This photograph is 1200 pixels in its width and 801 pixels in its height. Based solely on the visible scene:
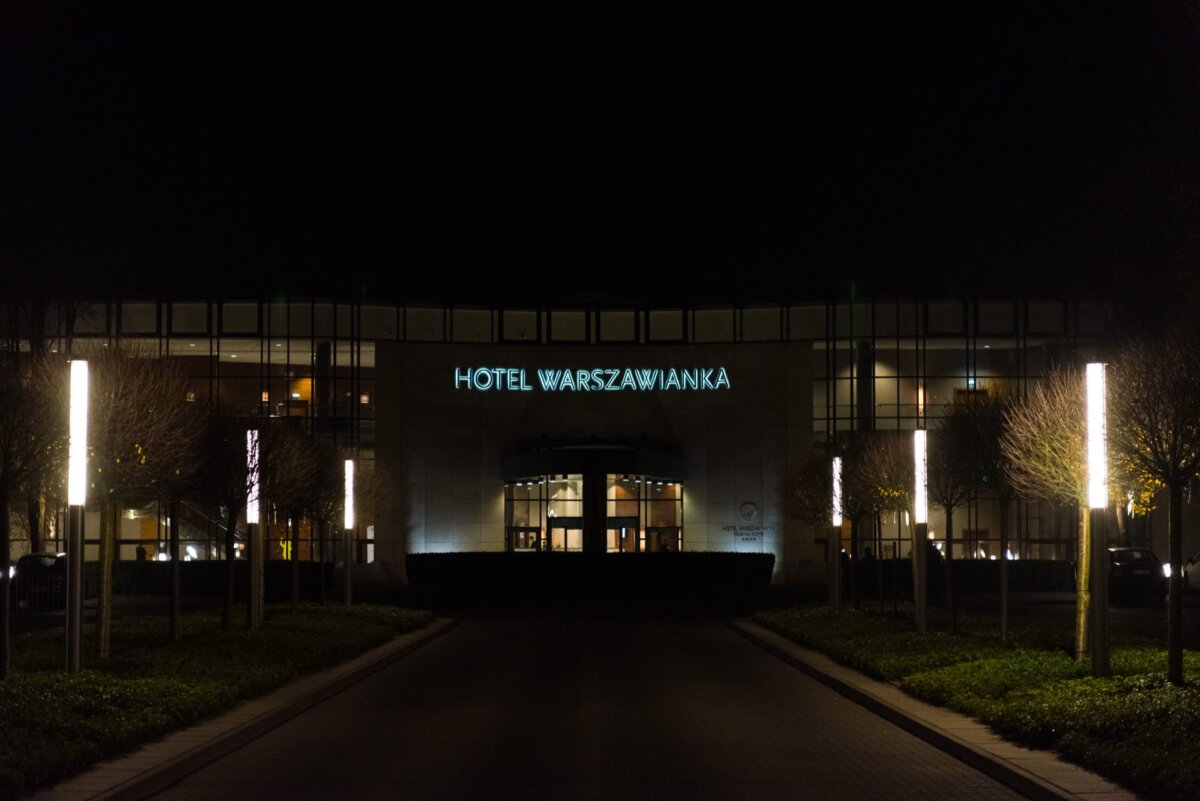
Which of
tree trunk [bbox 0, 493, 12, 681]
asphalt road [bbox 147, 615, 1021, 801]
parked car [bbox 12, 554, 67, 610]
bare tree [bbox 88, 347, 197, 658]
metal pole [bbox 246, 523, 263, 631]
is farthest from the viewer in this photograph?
parked car [bbox 12, 554, 67, 610]

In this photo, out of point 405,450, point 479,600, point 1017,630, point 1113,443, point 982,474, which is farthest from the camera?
point 405,450

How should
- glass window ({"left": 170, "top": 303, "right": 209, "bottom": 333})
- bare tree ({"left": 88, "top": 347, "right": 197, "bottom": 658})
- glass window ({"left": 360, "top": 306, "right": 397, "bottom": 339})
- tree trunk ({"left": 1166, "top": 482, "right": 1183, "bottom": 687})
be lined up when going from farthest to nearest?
glass window ({"left": 360, "top": 306, "right": 397, "bottom": 339})
glass window ({"left": 170, "top": 303, "right": 209, "bottom": 333})
bare tree ({"left": 88, "top": 347, "right": 197, "bottom": 658})
tree trunk ({"left": 1166, "top": 482, "right": 1183, "bottom": 687})

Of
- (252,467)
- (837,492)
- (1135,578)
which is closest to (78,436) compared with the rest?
(252,467)

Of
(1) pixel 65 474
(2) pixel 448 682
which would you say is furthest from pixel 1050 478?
(1) pixel 65 474

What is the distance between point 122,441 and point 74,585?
4114 millimetres

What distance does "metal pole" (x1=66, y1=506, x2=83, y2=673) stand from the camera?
18.5 m

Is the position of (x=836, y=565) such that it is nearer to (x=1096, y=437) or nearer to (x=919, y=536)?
(x=919, y=536)

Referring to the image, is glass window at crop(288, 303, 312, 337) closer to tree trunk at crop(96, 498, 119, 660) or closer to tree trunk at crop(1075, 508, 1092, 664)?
tree trunk at crop(96, 498, 119, 660)

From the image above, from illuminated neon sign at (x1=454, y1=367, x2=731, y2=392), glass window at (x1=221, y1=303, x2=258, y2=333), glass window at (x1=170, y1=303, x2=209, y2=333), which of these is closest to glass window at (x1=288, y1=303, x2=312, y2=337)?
glass window at (x1=221, y1=303, x2=258, y2=333)

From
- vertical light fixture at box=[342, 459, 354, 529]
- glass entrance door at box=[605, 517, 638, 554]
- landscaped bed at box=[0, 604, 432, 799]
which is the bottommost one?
landscaped bed at box=[0, 604, 432, 799]

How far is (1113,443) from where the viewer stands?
61.3 ft

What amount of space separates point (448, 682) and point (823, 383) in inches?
1828

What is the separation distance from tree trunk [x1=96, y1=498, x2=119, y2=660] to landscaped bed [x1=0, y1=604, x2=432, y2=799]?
32 cm

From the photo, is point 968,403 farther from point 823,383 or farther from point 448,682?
point 823,383
